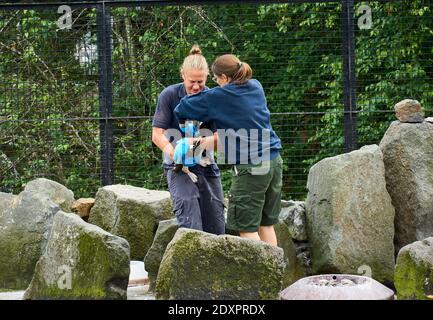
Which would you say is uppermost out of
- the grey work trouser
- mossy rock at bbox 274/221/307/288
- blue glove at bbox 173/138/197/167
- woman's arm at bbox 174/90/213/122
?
woman's arm at bbox 174/90/213/122

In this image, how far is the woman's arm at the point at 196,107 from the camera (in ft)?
17.6

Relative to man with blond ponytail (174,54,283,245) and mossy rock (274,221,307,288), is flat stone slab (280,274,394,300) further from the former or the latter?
mossy rock (274,221,307,288)

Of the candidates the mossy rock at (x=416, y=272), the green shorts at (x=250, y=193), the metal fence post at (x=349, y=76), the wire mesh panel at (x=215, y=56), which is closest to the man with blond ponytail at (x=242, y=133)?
the green shorts at (x=250, y=193)

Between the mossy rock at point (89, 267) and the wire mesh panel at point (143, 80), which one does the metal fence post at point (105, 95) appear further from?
the mossy rock at point (89, 267)

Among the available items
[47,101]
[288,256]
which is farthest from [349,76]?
[47,101]

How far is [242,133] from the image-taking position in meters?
5.38

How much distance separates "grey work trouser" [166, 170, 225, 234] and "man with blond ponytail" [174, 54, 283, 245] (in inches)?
8.1

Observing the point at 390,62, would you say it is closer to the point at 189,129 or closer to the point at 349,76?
the point at 349,76

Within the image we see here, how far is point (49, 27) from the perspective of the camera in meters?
9.28

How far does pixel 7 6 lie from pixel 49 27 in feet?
5.03

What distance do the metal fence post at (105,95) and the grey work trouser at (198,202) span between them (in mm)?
1996

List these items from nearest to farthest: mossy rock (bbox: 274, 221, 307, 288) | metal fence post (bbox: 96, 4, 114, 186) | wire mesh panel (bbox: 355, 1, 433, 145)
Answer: mossy rock (bbox: 274, 221, 307, 288), metal fence post (bbox: 96, 4, 114, 186), wire mesh panel (bbox: 355, 1, 433, 145)

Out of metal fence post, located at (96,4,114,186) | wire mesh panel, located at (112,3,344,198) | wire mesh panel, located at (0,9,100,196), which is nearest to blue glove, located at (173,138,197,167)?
metal fence post, located at (96,4,114,186)

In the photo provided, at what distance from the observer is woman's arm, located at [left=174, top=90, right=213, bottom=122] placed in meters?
5.37
